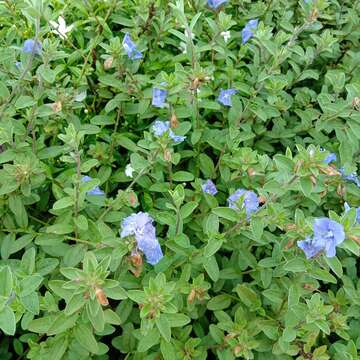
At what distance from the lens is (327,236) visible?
1653 millimetres

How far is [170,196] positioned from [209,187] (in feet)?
0.56

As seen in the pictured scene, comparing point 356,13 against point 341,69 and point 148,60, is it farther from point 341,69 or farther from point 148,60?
point 148,60

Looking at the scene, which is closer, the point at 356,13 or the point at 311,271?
the point at 311,271

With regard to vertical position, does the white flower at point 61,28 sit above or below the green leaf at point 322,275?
above

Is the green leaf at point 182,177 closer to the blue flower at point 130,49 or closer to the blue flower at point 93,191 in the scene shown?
the blue flower at point 93,191

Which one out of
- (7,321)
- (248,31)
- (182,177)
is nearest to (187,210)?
(182,177)

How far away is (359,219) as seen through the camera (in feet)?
6.57

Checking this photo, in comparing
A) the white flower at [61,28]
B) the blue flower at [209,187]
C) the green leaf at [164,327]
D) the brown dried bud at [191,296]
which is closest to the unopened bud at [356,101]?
the blue flower at [209,187]

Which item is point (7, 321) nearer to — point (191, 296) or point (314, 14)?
point (191, 296)

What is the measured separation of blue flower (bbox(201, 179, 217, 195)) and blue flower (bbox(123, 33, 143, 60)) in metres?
0.65

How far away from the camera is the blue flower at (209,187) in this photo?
2.25 metres

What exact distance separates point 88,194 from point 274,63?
1006 millimetres

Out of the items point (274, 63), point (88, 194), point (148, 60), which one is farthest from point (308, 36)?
point (88, 194)

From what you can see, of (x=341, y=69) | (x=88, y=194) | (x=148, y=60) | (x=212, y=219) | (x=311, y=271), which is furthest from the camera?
(x=341, y=69)
